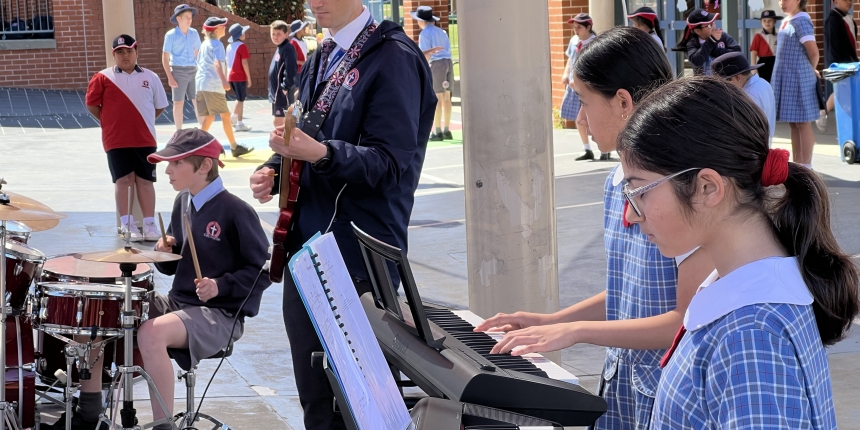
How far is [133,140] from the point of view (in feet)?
29.7

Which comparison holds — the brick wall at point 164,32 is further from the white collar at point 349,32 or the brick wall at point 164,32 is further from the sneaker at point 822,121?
the white collar at point 349,32

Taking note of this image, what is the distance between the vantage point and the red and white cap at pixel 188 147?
5.00 m

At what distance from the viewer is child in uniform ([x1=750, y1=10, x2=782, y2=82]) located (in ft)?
44.2

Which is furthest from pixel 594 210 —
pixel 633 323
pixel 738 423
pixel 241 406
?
pixel 738 423

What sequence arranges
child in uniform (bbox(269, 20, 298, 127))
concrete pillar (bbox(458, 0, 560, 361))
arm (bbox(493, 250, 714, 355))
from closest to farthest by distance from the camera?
arm (bbox(493, 250, 714, 355)) → concrete pillar (bbox(458, 0, 560, 361)) → child in uniform (bbox(269, 20, 298, 127))

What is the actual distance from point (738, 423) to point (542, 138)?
2.76 metres

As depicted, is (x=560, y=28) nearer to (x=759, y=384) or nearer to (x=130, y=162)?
(x=130, y=162)

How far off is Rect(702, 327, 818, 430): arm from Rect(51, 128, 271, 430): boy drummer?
314 centimetres

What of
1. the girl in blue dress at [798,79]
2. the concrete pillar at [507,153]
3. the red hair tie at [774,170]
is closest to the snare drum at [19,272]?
the concrete pillar at [507,153]

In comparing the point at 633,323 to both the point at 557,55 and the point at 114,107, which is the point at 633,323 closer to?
the point at 114,107

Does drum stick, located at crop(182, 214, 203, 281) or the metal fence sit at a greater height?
the metal fence

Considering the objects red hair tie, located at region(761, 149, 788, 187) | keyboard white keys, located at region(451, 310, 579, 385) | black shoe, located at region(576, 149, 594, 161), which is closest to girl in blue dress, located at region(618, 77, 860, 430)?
red hair tie, located at region(761, 149, 788, 187)

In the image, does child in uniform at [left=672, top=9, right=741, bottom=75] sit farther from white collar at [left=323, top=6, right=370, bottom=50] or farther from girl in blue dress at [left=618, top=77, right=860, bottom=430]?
girl in blue dress at [left=618, top=77, right=860, bottom=430]

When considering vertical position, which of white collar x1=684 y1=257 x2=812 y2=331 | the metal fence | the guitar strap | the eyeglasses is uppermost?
the metal fence
